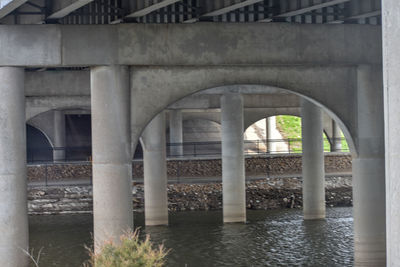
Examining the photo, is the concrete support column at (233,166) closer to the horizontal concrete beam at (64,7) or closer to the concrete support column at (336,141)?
the horizontal concrete beam at (64,7)

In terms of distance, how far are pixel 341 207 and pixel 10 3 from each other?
64.3ft

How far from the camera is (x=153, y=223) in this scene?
23547 millimetres

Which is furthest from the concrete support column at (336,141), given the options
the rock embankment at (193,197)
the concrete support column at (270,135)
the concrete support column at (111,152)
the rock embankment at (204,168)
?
the concrete support column at (111,152)

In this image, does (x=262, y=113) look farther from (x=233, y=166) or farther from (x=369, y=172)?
(x=369, y=172)

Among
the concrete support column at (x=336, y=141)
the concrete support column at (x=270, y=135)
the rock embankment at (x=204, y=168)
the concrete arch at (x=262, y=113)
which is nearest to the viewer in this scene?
the rock embankment at (x=204, y=168)

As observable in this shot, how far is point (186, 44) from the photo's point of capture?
1446cm

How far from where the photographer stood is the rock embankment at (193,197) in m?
28.7

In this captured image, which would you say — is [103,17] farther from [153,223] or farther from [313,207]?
[313,207]

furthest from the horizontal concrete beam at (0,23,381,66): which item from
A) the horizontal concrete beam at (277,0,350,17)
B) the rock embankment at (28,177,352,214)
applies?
the rock embankment at (28,177,352,214)

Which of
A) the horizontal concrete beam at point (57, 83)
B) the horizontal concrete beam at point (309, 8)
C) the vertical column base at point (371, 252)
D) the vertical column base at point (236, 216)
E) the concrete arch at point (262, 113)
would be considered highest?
the horizontal concrete beam at point (309, 8)

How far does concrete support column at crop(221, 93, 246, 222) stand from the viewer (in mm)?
23859

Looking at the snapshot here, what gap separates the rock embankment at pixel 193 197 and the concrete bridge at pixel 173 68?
13890mm

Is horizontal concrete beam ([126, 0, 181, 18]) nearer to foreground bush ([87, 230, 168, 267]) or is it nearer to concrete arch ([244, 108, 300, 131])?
foreground bush ([87, 230, 168, 267])

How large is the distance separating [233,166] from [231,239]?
4.55 metres
